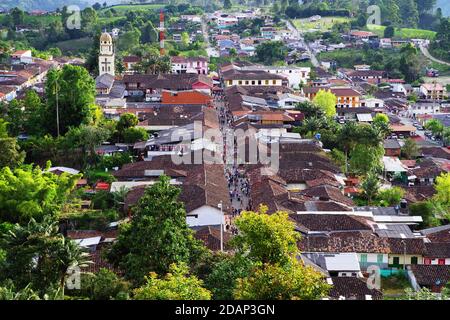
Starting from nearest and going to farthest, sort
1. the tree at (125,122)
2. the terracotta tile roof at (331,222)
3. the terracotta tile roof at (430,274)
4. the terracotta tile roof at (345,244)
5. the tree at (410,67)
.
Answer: the terracotta tile roof at (430,274)
the terracotta tile roof at (345,244)
the terracotta tile roof at (331,222)
the tree at (125,122)
the tree at (410,67)

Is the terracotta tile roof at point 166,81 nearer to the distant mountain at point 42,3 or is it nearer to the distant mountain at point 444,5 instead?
the distant mountain at point 444,5

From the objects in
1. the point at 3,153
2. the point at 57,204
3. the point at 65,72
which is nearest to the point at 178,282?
the point at 57,204

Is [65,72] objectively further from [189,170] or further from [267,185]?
[267,185]

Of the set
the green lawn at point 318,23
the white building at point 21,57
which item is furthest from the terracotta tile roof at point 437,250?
the green lawn at point 318,23

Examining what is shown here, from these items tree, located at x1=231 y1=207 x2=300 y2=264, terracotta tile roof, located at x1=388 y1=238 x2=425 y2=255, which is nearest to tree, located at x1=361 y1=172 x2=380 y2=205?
terracotta tile roof, located at x1=388 y1=238 x2=425 y2=255

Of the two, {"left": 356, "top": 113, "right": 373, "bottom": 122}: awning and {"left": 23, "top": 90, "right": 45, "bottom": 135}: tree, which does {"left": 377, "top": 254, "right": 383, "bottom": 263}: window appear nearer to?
{"left": 23, "top": 90, "right": 45, "bottom": 135}: tree
